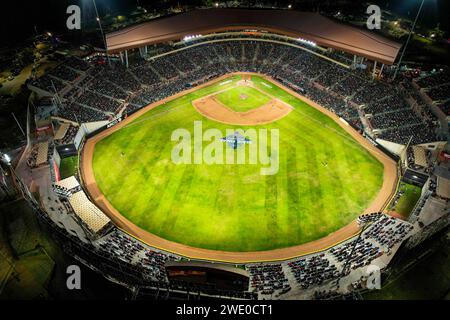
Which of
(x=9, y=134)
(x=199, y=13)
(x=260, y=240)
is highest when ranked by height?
(x=199, y=13)

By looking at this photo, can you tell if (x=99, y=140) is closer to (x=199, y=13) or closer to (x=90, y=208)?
(x=90, y=208)

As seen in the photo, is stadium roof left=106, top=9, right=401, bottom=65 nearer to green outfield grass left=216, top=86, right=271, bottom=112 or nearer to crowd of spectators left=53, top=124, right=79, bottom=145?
green outfield grass left=216, top=86, right=271, bottom=112

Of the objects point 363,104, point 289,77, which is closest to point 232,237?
point 363,104

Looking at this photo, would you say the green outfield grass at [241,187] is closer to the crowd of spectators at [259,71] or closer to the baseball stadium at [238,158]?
the baseball stadium at [238,158]

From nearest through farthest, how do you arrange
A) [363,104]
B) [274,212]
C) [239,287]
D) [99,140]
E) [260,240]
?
[239,287], [260,240], [274,212], [99,140], [363,104]

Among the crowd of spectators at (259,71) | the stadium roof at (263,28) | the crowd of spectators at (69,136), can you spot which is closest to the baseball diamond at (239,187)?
the crowd of spectators at (69,136)

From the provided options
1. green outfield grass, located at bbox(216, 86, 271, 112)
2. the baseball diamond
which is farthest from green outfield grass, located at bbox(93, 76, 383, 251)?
green outfield grass, located at bbox(216, 86, 271, 112)
